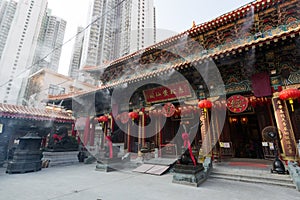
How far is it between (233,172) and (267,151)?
352 cm

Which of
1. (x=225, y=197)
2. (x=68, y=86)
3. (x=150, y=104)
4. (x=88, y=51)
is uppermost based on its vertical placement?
(x=88, y=51)

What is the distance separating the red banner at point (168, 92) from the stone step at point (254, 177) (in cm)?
364

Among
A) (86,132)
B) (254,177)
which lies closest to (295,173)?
(254,177)

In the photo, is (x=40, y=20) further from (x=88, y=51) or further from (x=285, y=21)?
(x=285, y=21)

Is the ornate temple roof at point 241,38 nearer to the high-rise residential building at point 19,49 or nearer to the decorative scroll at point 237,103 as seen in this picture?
the decorative scroll at point 237,103

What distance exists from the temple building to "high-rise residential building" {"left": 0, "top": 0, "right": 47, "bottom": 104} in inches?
1118

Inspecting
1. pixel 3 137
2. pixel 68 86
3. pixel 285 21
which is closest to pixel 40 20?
pixel 68 86

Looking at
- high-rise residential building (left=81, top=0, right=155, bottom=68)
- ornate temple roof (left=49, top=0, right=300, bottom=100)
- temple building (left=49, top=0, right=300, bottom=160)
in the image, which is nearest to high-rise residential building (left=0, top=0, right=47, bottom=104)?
high-rise residential building (left=81, top=0, right=155, bottom=68)

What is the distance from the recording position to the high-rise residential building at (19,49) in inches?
1179

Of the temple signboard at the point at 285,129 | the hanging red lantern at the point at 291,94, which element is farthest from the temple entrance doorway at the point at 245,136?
the hanging red lantern at the point at 291,94

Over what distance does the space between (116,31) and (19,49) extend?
21.8 meters

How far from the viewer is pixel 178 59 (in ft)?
30.6

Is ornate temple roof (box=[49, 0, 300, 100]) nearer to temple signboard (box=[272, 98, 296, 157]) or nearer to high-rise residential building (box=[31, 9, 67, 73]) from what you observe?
temple signboard (box=[272, 98, 296, 157])

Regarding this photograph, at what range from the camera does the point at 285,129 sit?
5254 mm
